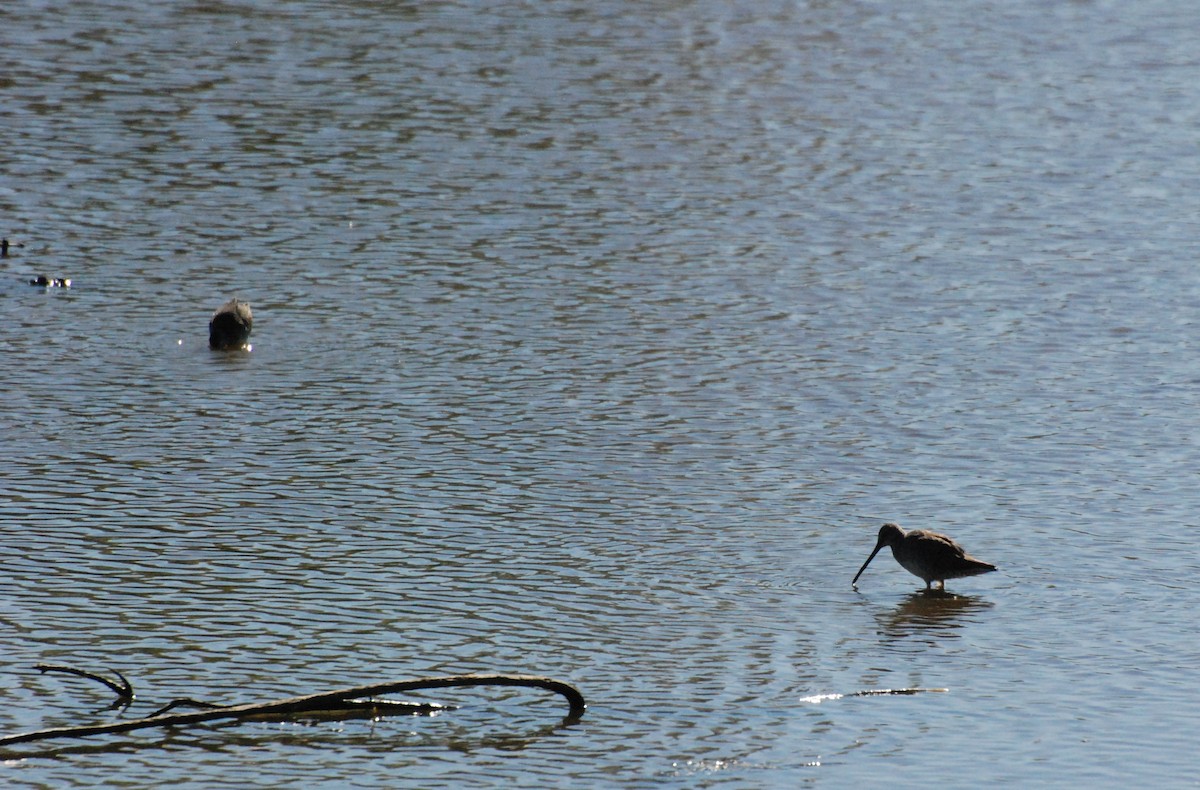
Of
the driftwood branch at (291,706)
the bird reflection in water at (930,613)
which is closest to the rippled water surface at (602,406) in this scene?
the bird reflection in water at (930,613)

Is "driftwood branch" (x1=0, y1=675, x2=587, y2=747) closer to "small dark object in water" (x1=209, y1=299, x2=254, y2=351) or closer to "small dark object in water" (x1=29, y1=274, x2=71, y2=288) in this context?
"small dark object in water" (x1=209, y1=299, x2=254, y2=351)

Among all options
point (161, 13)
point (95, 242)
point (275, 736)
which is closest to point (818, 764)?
point (275, 736)

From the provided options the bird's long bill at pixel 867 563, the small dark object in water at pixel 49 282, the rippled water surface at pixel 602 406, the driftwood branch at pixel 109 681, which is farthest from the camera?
the small dark object in water at pixel 49 282

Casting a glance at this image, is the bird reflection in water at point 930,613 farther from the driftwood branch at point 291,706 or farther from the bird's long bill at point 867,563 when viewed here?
the driftwood branch at point 291,706

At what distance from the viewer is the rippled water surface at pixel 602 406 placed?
841cm

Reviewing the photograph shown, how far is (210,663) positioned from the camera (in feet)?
28.4

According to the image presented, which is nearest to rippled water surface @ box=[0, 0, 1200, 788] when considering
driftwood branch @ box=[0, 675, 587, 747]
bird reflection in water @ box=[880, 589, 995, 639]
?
bird reflection in water @ box=[880, 589, 995, 639]

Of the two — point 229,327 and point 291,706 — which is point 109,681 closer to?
point 291,706

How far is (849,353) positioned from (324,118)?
8.66 m

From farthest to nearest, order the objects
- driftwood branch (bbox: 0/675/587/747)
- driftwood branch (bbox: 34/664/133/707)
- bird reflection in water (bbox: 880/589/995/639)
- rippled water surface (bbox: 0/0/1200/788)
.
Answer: bird reflection in water (bbox: 880/589/995/639), rippled water surface (bbox: 0/0/1200/788), driftwood branch (bbox: 34/664/133/707), driftwood branch (bbox: 0/675/587/747)

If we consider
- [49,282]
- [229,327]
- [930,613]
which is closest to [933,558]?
[930,613]

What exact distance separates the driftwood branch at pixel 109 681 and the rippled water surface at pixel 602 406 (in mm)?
128

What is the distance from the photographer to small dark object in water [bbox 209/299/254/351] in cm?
1394

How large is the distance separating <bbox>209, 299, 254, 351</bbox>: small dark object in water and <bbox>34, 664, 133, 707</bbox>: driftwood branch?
18.8ft
